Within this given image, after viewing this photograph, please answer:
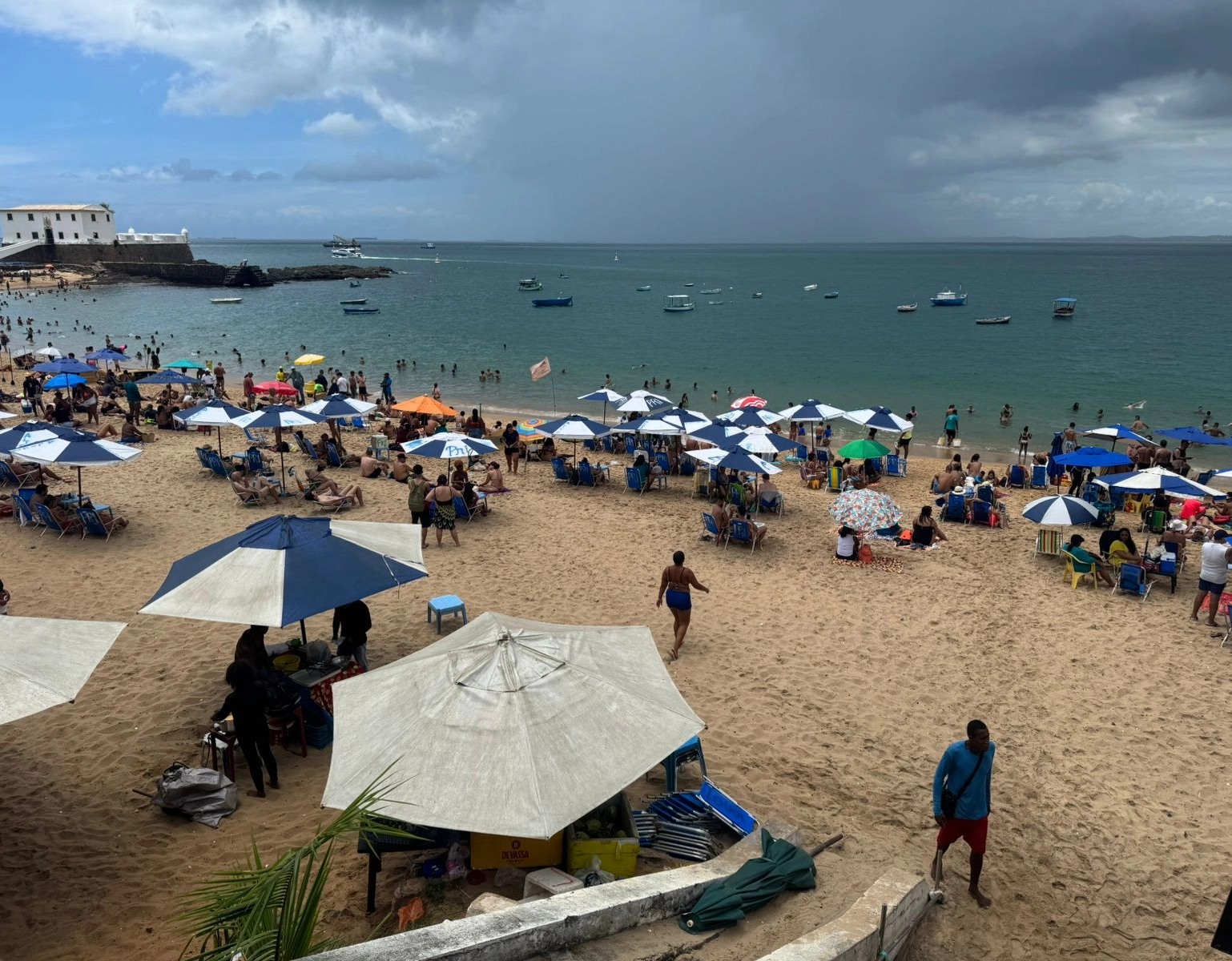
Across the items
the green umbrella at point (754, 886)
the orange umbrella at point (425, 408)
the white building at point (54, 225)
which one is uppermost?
the white building at point (54, 225)

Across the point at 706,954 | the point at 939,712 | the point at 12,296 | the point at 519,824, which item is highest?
the point at 12,296

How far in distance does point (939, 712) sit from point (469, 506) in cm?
882

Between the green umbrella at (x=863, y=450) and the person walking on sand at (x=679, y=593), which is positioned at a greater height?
the green umbrella at (x=863, y=450)

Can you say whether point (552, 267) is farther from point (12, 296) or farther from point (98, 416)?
point (98, 416)

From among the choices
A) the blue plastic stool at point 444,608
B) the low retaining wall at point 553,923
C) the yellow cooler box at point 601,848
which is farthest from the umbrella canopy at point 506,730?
the blue plastic stool at point 444,608

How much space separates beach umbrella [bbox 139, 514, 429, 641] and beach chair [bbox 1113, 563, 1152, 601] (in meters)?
10.1

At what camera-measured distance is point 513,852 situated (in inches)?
205

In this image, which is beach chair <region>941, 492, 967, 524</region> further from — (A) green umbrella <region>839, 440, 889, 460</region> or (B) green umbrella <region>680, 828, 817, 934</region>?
(B) green umbrella <region>680, 828, 817, 934</region>

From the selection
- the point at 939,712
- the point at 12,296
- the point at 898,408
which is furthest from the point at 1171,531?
the point at 12,296

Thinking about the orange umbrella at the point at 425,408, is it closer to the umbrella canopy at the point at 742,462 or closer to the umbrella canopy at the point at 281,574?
the umbrella canopy at the point at 742,462

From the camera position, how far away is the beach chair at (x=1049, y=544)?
13.1 meters

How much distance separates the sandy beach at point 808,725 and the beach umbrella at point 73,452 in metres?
1.34

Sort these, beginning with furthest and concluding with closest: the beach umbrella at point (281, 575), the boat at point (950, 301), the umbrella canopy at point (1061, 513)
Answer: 1. the boat at point (950, 301)
2. the umbrella canopy at point (1061, 513)
3. the beach umbrella at point (281, 575)

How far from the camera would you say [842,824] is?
6188mm
